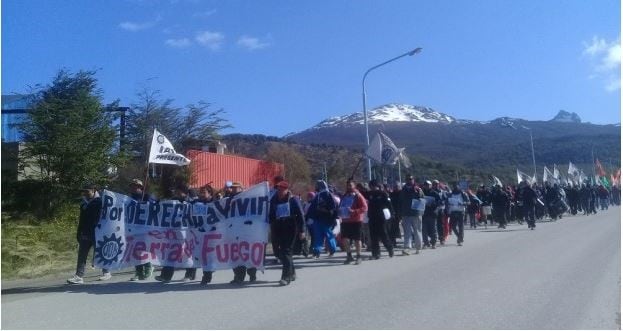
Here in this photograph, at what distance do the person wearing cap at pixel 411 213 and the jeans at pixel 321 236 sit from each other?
1.60m

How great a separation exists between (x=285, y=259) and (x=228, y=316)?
2453mm

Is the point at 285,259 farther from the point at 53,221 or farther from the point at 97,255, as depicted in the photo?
the point at 53,221

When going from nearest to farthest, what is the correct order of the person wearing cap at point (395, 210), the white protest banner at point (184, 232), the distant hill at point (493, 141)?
the white protest banner at point (184, 232), the person wearing cap at point (395, 210), the distant hill at point (493, 141)

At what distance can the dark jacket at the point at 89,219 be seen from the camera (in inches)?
452

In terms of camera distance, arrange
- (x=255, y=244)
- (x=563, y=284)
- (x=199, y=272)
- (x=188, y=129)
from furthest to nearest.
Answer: (x=188, y=129) → (x=199, y=272) → (x=255, y=244) → (x=563, y=284)

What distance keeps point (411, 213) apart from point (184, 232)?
5431 millimetres

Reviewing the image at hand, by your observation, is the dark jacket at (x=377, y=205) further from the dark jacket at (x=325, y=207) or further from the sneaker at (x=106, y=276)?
the sneaker at (x=106, y=276)

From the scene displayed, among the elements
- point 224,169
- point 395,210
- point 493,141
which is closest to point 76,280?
point 395,210

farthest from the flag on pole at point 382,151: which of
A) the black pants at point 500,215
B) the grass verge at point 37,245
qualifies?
the grass verge at point 37,245

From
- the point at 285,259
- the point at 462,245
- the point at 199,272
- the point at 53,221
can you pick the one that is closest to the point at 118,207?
the point at 199,272

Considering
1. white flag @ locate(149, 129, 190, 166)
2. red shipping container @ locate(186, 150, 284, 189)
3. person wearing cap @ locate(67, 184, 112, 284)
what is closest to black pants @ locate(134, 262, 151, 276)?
person wearing cap @ locate(67, 184, 112, 284)

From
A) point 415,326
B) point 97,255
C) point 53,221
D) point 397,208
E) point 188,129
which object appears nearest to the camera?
point 415,326

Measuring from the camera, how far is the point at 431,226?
15.8 meters

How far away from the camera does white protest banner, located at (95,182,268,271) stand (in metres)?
10.9
